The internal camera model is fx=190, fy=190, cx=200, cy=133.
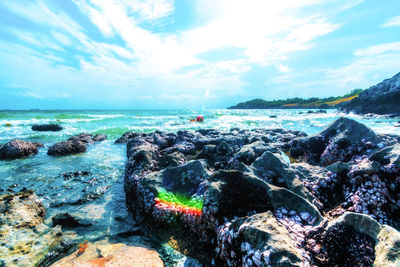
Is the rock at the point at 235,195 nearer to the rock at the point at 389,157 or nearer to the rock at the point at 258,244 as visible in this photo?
the rock at the point at 258,244

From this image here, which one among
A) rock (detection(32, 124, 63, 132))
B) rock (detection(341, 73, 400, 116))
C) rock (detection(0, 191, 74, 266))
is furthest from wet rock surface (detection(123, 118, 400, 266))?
rock (detection(341, 73, 400, 116))

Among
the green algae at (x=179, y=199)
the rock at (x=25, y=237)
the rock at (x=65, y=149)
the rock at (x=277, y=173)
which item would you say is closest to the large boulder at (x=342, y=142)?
the rock at (x=277, y=173)

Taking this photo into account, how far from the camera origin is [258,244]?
2.21 meters

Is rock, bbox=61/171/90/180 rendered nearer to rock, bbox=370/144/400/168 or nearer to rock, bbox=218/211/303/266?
rock, bbox=218/211/303/266

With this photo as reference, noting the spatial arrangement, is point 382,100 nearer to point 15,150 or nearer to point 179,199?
point 179,199

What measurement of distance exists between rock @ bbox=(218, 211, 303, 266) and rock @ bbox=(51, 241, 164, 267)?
1.31 meters

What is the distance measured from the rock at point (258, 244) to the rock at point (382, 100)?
56878 mm

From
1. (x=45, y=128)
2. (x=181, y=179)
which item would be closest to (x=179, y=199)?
(x=181, y=179)

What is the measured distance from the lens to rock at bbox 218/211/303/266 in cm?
203

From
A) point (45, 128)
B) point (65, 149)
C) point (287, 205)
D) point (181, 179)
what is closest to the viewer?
point (287, 205)

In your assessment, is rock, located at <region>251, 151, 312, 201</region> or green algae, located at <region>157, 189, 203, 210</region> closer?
green algae, located at <region>157, 189, 203, 210</region>

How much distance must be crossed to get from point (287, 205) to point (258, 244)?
48.7 inches

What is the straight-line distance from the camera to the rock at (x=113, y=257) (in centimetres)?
308

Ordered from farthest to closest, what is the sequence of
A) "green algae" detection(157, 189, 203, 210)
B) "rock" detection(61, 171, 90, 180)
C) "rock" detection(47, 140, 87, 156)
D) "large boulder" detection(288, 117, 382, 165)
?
1. "rock" detection(47, 140, 87, 156)
2. "rock" detection(61, 171, 90, 180)
3. "large boulder" detection(288, 117, 382, 165)
4. "green algae" detection(157, 189, 203, 210)
